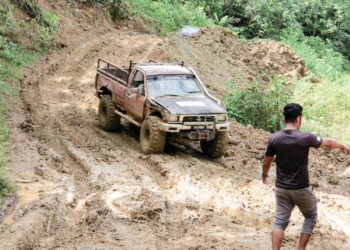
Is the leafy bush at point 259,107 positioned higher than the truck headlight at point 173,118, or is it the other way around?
the truck headlight at point 173,118

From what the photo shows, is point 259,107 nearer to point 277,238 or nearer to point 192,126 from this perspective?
point 192,126

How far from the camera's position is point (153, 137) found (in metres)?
12.5

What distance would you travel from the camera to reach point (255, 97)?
17.2 metres

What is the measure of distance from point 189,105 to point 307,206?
6001 millimetres

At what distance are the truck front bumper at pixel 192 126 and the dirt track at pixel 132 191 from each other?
0.63 metres

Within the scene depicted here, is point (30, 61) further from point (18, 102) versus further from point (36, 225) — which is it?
point (36, 225)

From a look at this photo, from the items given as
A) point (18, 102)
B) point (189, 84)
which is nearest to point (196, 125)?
point (189, 84)

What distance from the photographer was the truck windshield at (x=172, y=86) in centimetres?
1327

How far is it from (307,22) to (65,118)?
70.9ft

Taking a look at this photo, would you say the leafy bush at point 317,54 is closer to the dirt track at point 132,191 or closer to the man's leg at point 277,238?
the dirt track at point 132,191

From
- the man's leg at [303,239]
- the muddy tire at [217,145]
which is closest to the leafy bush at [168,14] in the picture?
the muddy tire at [217,145]

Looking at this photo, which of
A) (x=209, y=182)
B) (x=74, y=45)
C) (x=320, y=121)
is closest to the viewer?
(x=209, y=182)

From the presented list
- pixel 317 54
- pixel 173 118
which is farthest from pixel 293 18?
pixel 173 118

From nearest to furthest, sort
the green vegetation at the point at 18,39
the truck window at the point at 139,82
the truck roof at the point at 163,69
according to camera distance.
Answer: the truck window at the point at 139,82 < the truck roof at the point at 163,69 < the green vegetation at the point at 18,39
